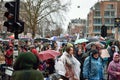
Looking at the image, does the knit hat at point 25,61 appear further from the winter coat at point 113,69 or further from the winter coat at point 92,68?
the winter coat at point 113,69

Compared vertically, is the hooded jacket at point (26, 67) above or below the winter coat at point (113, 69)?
above

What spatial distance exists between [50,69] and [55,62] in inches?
9.7

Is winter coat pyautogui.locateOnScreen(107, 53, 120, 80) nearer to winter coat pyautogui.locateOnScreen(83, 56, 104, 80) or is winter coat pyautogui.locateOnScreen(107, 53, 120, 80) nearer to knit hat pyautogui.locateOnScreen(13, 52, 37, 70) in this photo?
winter coat pyautogui.locateOnScreen(83, 56, 104, 80)

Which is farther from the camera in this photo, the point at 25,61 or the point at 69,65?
the point at 69,65

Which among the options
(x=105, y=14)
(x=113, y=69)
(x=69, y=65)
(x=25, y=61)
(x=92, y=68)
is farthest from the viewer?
(x=105, y=14)


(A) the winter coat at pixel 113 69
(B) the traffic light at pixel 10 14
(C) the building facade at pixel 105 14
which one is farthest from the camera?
(C) the building facade at pixel 105 14

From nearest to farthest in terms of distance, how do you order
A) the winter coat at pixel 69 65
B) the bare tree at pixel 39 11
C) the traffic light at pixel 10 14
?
the winter coat at pixel 69 65
the traffic light at pixel 10 14
the bare tree at pixel 39 11

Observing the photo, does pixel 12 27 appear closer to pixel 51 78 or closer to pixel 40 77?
pixel 51 78

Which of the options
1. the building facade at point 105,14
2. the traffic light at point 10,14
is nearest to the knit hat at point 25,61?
the traffic light at point 10,14

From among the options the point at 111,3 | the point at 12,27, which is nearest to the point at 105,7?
the point at 111,3

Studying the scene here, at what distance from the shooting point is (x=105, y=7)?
146 meters

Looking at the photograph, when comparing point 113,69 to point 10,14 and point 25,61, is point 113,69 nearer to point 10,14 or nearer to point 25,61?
point 10,14

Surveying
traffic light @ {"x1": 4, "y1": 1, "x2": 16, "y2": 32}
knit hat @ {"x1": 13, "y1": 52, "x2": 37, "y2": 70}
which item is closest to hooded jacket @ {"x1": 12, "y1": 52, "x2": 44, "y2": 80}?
knit hat @ {"x1": 13, "y1": 52, "x2": 37, "y2": 70}

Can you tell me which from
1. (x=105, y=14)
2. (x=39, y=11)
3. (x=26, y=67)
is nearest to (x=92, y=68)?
(x=26, y=67)
